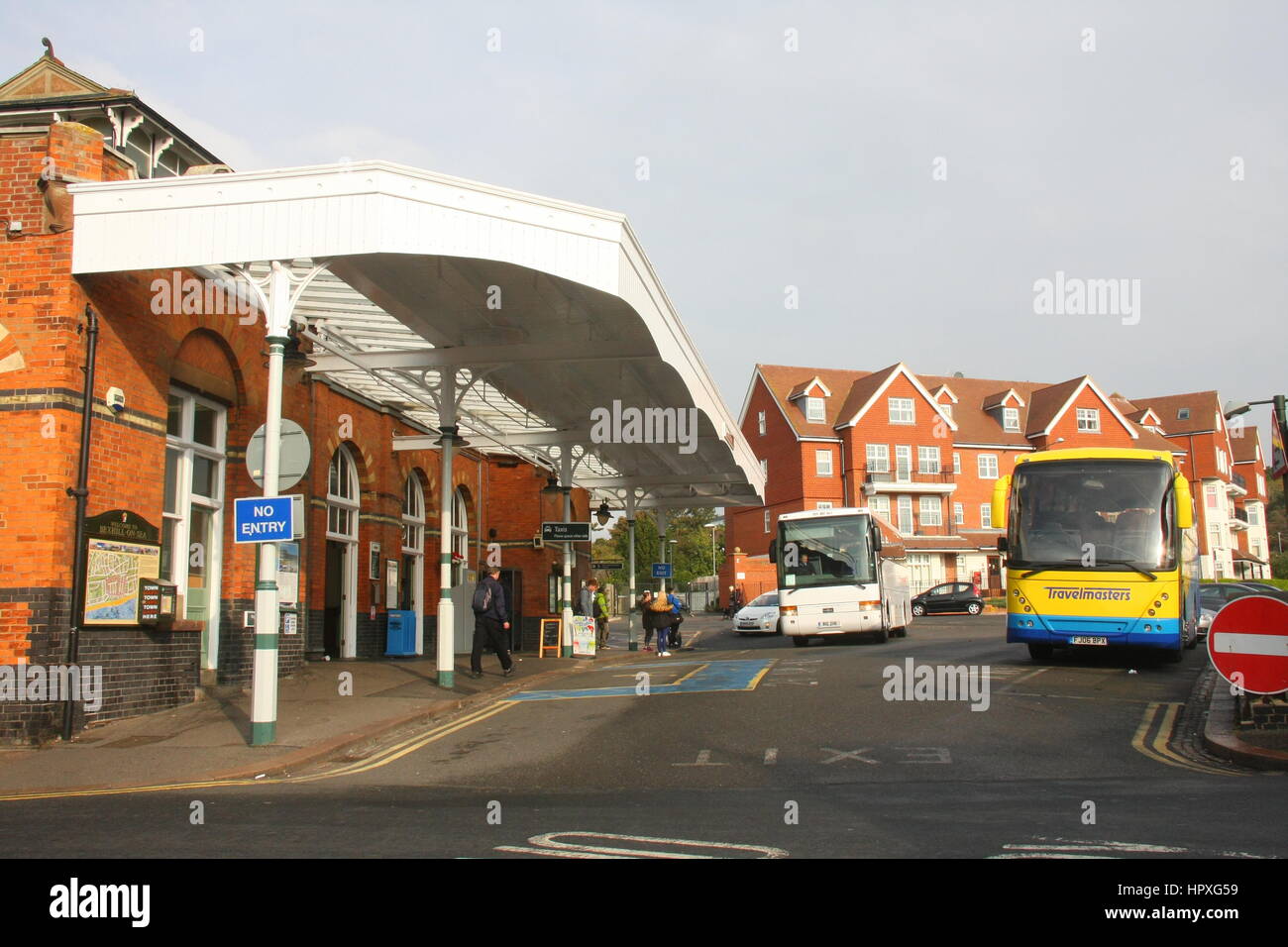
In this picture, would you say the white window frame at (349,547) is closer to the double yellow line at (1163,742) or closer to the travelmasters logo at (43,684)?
the travelmasters logo at (43,684)

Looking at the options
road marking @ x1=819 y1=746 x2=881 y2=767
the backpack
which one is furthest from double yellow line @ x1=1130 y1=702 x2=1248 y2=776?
the backpack

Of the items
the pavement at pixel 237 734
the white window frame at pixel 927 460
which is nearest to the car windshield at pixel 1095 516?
the pavement at pixel 237 734

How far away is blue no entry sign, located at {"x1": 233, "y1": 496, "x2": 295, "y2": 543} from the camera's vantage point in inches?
418

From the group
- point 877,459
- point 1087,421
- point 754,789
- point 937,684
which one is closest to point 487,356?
point 937,684

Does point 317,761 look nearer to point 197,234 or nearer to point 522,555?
point 197,234

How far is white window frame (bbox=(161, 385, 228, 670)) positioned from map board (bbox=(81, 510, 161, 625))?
1.22 metres

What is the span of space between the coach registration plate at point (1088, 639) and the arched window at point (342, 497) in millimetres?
12484

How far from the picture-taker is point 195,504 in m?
14.6

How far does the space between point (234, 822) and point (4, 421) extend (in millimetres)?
6764

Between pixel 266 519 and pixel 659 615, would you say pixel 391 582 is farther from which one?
pixel 266 519

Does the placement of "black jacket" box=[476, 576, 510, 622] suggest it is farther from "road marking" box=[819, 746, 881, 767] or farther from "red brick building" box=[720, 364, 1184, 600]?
"red brick building" box=[720, 364, 1184, 600]

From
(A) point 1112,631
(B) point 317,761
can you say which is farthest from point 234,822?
(A) point 1112,631

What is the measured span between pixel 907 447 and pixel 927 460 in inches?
57.4
